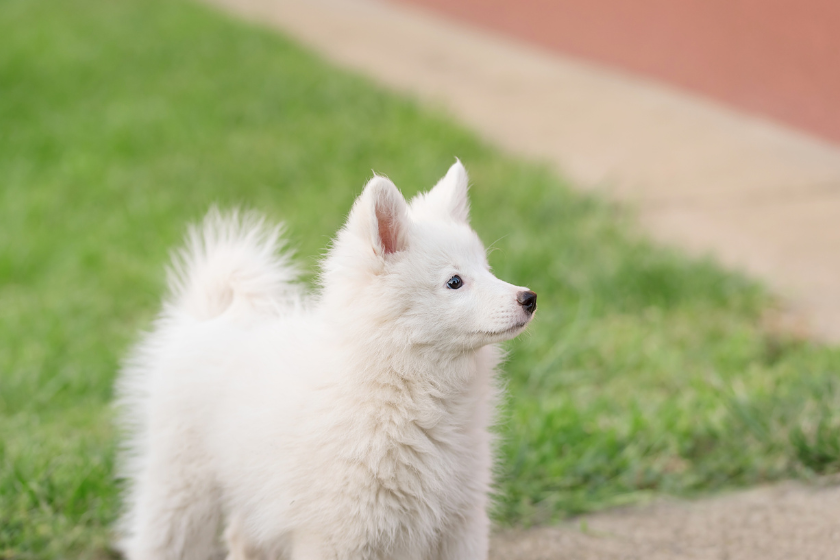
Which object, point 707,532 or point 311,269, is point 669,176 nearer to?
point 311,269

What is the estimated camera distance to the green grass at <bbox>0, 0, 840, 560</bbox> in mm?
3172

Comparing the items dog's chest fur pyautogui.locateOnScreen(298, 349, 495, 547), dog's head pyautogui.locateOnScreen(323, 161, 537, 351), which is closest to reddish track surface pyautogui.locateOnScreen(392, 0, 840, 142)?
dog's head pyautogui.locateOnScreen(323, 161, 537, 351)

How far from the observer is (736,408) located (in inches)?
131

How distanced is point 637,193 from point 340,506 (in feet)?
14.2

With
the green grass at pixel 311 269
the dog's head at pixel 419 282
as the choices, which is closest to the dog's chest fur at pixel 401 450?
the dog's head at pixel 419 282

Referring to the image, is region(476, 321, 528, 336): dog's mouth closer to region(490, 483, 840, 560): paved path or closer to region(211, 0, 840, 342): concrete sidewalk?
region(490, 483, 840, 560): paved path

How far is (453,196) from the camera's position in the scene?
2340 mm

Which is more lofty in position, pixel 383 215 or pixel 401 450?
pixel 383 215

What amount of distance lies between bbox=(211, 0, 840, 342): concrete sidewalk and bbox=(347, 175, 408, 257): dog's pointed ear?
276cm

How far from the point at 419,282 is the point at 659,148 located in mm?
4996

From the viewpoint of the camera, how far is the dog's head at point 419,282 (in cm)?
205

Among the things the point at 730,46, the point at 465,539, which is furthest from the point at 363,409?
the point at 730,46

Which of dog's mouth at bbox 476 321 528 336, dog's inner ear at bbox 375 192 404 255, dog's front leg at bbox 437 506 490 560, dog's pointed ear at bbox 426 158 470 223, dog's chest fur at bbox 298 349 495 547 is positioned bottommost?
dog's front leg at bbox 437 506 490 560

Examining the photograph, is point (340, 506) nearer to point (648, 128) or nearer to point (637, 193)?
point (637, 193)
